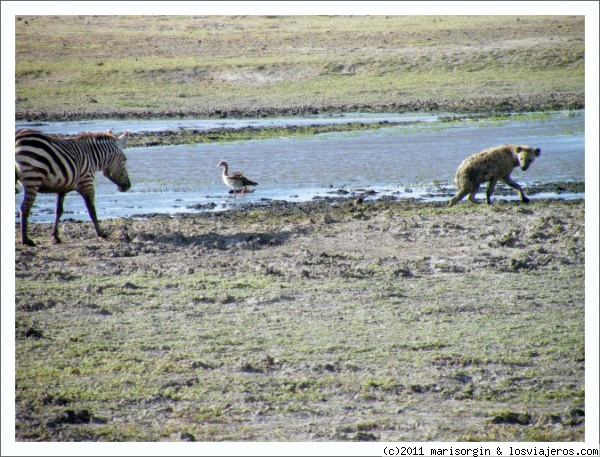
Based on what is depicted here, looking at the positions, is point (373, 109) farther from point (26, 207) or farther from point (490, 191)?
point (26, 207)

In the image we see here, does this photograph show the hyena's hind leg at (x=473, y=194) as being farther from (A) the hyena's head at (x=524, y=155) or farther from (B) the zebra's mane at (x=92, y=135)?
(B) the zebra's mane at (x=92, y=135)

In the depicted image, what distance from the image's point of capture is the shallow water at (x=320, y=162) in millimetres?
13266

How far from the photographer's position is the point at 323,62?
24.5 meters

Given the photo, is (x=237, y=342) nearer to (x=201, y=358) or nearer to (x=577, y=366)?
(x=201, y=358)

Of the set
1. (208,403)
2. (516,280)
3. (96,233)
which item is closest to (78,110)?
(96,233)

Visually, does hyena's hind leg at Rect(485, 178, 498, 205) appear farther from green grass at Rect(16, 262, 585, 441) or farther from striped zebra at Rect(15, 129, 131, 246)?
striped zebra at Rect(15, 129, 131, 246)

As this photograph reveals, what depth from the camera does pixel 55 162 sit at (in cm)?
1013

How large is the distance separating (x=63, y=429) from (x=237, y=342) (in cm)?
182

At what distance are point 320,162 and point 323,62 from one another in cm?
906

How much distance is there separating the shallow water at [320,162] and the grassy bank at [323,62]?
119 inches

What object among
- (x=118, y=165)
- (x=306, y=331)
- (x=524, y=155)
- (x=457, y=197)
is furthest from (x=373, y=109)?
(x=306, y=331)

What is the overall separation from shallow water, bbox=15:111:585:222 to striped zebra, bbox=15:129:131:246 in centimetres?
134

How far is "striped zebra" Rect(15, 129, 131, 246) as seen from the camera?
9.95m

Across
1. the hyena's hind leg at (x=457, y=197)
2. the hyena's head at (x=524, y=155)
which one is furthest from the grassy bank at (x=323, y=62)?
the hyena's hind leg at (x=457, y=197)
